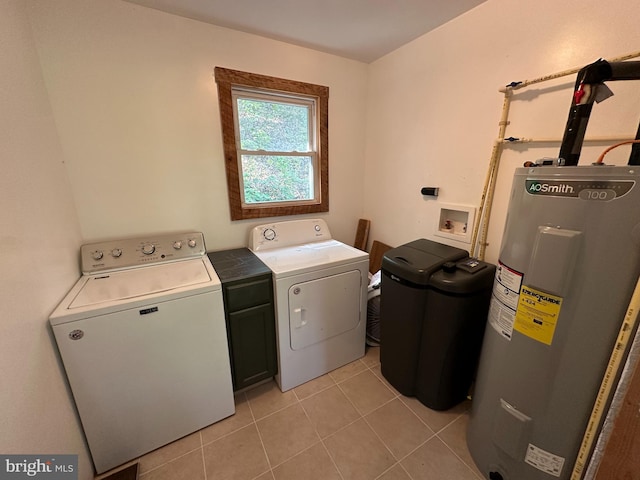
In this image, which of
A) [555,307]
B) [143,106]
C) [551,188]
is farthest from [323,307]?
[143,106]

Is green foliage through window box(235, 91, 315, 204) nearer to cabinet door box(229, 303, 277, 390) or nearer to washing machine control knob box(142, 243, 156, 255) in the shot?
washing machine control knob box(142, 243, 156, 255)

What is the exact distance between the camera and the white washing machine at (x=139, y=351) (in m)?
1.15

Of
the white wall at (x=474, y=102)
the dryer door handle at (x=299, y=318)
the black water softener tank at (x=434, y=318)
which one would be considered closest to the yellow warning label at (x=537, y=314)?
the black water softener tank at (x=434, y=318)

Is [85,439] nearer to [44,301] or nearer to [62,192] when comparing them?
[44,301]

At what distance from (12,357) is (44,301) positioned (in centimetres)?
29

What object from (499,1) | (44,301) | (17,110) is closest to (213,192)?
(17,110)

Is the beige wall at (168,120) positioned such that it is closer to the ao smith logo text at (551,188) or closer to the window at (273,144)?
the window at (273,144)

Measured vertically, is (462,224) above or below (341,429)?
above

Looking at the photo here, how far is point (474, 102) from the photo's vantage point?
1.64 m

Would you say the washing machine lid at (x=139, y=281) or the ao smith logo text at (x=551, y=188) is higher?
the ao smith logo text at (x=551, y=188)

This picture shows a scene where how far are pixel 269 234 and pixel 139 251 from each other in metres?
0.88

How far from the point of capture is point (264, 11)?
5.12 feet

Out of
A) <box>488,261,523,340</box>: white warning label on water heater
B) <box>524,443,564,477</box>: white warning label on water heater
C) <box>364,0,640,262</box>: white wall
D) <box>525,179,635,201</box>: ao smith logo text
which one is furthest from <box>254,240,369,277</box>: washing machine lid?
<box>524,443,564,477</box>: white warning label on water heater

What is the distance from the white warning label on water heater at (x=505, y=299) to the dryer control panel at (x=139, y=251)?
1820 millimetres
